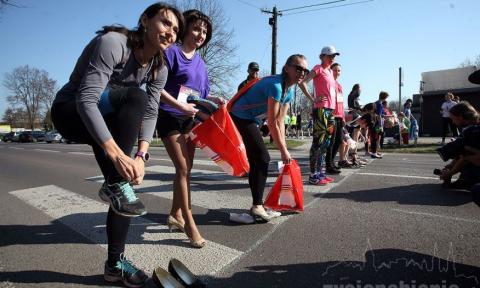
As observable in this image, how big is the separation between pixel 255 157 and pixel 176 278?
1722mm

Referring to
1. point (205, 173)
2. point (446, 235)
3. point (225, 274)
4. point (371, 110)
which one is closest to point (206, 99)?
point (225, 274)

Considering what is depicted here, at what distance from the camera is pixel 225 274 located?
226 centimetres

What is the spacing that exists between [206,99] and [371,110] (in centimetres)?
677

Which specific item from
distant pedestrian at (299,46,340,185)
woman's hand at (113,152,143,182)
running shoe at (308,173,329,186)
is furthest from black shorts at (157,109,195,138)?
running shoe at (308,173,329,186)

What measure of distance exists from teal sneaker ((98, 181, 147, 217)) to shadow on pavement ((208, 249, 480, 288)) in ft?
2.25

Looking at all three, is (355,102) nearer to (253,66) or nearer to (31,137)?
(253,66)

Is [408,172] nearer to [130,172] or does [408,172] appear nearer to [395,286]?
[395,286]

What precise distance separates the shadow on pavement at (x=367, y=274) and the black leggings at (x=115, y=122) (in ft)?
3.02

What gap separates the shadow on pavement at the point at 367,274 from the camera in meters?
2.08

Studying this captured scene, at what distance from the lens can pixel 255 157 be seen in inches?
140

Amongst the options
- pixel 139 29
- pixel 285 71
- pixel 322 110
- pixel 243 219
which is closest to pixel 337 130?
pixel 322 110

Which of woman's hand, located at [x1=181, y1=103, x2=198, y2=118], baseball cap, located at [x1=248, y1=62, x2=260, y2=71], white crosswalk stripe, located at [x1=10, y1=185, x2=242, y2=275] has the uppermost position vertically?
baseball cap, located at [x1=248, y1=62, x2=260, y2=71]

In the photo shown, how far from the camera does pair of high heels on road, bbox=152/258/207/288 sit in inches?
77.2

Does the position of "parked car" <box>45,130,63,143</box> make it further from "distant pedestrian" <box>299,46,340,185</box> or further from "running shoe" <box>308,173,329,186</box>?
"running shoe" <box>308,173,329,186</box>
